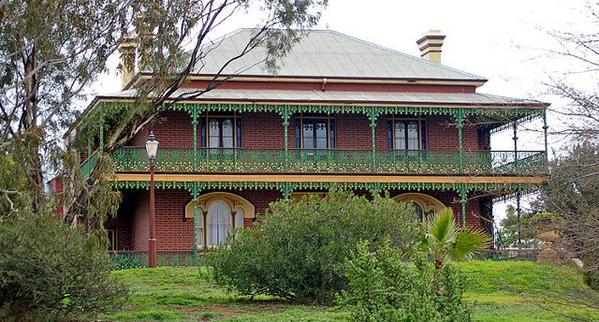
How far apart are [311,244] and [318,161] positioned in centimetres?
1432

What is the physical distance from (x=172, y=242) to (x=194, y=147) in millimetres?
3207

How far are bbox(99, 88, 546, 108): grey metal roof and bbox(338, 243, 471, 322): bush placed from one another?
1937 cm

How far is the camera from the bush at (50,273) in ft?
56.3

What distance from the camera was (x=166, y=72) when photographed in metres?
22.2

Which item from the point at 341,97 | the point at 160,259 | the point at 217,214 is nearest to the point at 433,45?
the point at 341,97

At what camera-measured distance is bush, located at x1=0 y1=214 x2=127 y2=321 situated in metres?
17.2

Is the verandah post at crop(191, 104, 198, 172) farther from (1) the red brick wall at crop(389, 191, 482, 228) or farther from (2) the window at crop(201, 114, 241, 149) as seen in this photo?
(1) the red brick wall at crop(389, 191, 482, 228)

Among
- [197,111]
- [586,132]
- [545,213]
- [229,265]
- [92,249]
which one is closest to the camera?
[586,132]

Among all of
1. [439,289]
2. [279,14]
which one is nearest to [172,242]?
A: [279,14]

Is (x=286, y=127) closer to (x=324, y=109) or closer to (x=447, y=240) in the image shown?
(x=324, y=109)

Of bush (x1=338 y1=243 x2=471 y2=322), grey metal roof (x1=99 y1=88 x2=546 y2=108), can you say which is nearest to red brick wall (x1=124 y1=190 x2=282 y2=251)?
grey metal roof (x1=99 y1=88 x2=546 y2=108)

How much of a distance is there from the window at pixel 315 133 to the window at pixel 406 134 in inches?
82.8

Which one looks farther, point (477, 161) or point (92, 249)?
point (477, 161)

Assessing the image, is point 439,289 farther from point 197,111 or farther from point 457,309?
point 197,111
